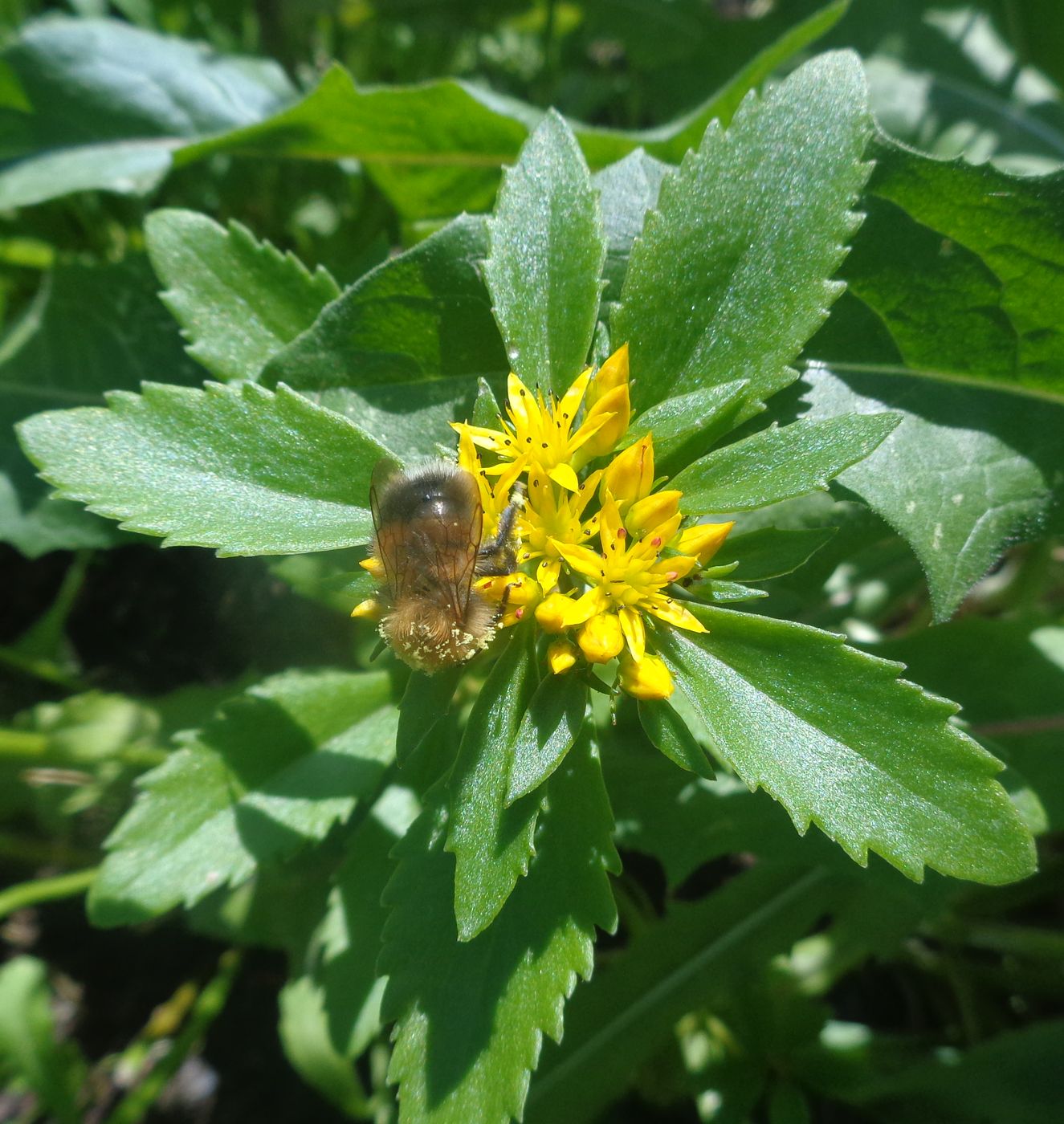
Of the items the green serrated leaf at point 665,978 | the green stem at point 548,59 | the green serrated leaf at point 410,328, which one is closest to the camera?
the green serrated leaf at point 410,328

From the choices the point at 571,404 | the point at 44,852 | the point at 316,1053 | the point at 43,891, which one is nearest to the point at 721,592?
the point at 571,404

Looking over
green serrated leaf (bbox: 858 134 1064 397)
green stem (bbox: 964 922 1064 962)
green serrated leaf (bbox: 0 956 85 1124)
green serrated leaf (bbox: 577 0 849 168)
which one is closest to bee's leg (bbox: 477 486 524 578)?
green serrated leaf (bbox: 858 134 1064 397)

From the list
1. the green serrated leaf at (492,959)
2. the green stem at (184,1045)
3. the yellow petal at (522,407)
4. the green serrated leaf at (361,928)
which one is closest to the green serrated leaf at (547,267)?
the yellow petal at (522,407)

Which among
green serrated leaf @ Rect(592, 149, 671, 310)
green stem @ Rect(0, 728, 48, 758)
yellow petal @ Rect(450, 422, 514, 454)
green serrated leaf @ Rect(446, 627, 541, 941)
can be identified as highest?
green serrated leaf @ Rect(592, 149, 671, 310)

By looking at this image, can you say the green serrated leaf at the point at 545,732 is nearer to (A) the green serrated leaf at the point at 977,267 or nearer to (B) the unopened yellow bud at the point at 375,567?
(B) the unopened yellow bud at the point at 375,567

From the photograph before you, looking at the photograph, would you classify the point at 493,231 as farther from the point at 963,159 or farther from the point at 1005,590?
the point at 1005,590

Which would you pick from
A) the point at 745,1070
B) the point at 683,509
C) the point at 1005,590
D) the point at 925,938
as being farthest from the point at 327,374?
the point at 925,938

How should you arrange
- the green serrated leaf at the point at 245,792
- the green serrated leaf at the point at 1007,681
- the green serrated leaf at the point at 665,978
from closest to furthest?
the green serrated leaf at the point at 245,792, the green serrated leaf at the point at 1007,681, the green serrated leaf at the point at 665,978

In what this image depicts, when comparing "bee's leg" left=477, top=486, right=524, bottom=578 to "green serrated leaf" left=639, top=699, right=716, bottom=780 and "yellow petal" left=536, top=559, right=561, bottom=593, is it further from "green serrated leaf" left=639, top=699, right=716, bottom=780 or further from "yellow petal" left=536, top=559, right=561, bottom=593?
"green serrated leaf" left=639, top=699, right=716, bottom=780
